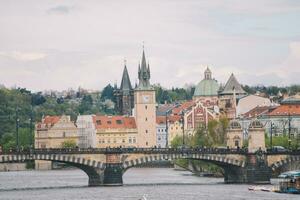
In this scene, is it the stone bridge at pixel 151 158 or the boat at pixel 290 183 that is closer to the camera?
the boat at pixel 290 183

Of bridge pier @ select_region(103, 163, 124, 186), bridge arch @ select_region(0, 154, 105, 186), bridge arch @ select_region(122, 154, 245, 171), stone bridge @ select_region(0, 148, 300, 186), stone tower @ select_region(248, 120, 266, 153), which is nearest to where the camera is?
bridge arch @ select_region(0, 154, 105, 186)

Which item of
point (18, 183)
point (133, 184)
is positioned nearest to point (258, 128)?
point (133, 184)

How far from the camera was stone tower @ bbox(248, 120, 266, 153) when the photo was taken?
444ft

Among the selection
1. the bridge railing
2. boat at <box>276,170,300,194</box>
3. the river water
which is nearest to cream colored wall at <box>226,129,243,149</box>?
the river water

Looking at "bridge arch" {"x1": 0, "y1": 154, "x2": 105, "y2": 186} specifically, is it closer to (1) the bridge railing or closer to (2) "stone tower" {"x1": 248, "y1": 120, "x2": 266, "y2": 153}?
(1) the bridge railing

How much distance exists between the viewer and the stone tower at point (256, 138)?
135250mm

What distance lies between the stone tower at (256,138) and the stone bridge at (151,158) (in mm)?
957

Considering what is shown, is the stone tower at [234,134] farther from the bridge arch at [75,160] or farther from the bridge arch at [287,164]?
the bridge arch at [75,160]

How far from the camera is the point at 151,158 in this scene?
13538 centimetres

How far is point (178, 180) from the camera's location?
470 ft

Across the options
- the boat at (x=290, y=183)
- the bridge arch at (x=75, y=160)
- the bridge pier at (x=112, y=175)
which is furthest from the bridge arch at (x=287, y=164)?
the boat at (x=290, y=183)

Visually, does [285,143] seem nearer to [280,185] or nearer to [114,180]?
[114,180]

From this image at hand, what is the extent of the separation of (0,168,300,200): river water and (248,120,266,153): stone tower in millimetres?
4733

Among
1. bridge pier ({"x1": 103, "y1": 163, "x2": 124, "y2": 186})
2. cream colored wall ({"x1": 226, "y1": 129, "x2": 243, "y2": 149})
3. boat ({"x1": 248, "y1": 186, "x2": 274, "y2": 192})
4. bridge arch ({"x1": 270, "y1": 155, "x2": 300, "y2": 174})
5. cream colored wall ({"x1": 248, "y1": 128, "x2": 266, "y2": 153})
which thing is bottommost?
boat ({"x1": 248, "y1": 186, "x2": 274, "y2": 192})
